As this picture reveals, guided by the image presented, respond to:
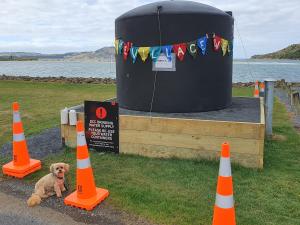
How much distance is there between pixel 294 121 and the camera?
10.8 meters

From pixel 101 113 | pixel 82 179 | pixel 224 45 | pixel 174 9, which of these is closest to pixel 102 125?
pixel 101 113

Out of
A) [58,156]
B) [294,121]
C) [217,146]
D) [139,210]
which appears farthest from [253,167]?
[294,121]

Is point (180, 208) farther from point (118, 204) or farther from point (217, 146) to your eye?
point (217, 146)

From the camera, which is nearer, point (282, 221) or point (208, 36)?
point (282, 221)

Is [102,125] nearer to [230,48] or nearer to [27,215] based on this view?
[27,215]

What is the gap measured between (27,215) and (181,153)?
3.12 metres

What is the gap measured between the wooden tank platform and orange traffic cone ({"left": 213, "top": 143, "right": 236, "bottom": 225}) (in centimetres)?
251

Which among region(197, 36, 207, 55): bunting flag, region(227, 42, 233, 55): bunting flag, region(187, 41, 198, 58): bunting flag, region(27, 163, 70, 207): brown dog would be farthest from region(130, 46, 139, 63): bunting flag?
region(27, 163, 70, 207): brown dog

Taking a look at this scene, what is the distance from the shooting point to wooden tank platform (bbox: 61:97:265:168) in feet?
20.0

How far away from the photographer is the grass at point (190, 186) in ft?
14.7

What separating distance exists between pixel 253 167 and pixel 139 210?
8.45ft

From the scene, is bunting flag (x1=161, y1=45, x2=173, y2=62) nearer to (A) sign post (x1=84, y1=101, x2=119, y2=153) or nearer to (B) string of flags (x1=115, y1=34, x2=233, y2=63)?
(B) string of flags (x1=115, y1=34, x2=233, y2=63)

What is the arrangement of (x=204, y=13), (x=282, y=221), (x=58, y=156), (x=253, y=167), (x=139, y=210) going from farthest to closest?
(x=204, y=13) < (x=58, y=156) < (x=253, y=167) < (x=139, y=210) < (x=282, y=221)

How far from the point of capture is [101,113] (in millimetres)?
7012
